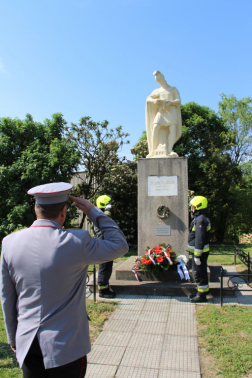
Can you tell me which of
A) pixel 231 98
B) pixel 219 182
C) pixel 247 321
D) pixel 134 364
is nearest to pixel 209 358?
pixel 134 364

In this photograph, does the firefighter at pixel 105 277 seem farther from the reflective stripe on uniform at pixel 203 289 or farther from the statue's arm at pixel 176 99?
the statue's arm at pixel 176 99

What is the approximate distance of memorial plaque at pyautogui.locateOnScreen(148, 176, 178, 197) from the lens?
24.2 feet

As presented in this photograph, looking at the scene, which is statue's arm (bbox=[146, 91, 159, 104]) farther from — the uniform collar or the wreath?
the uniform collar

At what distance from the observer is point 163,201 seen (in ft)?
24.2

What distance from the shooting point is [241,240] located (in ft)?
88.8

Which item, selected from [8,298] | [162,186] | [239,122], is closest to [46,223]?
[8,298]

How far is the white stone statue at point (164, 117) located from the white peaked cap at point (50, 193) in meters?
6.24

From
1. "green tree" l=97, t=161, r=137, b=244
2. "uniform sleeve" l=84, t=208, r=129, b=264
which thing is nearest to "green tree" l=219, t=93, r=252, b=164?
"green tree" l=97, t=161, r=137, b=244

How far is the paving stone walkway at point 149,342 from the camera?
10.7 feet

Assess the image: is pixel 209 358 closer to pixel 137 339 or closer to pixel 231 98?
pixel 137 339

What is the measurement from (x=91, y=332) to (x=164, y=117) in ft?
18.7

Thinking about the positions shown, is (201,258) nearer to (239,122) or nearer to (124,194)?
(124,194)

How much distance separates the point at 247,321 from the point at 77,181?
16404mm

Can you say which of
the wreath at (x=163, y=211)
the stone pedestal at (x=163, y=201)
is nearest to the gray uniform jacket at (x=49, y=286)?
the wreath at (x=163, y=211)
